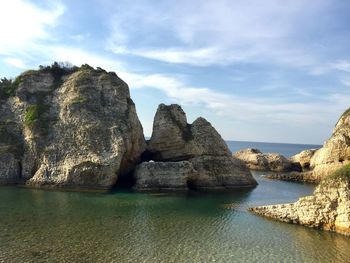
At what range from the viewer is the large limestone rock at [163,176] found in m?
50.1

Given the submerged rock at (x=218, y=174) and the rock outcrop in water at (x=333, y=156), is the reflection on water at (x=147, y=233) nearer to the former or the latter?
the submerged rock at (x=218, y=174)

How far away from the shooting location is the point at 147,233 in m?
29.2

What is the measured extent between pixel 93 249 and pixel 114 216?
955 centimetres

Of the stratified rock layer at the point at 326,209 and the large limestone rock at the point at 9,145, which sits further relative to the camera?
the large limestone rock at the point at 9,145

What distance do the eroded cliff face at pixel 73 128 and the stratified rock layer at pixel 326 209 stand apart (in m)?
24.5

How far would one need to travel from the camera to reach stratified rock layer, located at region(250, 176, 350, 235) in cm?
2952

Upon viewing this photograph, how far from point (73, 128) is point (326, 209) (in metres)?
35.7

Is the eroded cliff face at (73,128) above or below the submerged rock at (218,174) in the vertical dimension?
above

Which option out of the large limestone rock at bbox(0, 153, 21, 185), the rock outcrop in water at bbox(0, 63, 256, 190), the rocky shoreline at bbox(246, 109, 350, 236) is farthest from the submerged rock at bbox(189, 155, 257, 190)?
the large limestone rock at bbox(0, 153, 21, 185)

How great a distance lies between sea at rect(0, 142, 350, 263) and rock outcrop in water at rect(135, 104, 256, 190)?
10124 millimetres

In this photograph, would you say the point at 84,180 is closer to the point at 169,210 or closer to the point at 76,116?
the point at 76,116

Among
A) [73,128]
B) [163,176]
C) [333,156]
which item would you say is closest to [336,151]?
[333,156]

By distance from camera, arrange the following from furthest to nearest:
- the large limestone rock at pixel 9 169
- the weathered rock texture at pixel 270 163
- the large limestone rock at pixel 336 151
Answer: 1. the weathered rock texture at pixel 270 163
2. the large limestone rock at pixel 336 151
3. the large limestone rock at pixel 9 169

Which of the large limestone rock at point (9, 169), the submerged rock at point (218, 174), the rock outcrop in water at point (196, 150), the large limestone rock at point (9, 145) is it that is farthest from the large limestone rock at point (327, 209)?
the large limestone rock at point (9, 145)
